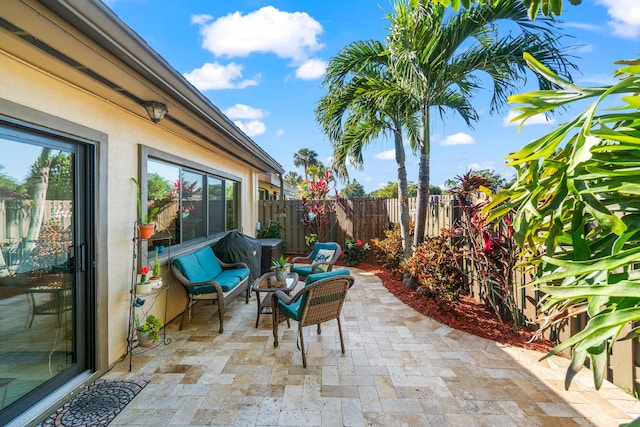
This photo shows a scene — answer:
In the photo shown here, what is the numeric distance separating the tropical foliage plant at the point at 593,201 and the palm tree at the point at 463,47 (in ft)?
10.4

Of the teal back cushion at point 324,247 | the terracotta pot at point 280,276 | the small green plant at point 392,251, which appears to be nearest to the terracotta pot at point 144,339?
the terracotta pot at point 280,276

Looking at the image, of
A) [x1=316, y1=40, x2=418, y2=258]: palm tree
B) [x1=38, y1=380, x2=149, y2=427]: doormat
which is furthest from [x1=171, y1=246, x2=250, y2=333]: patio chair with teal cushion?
[x1=316, y1=40, x2=418, y2=258]: palm tree

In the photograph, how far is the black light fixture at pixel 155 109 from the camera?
2.88 metres

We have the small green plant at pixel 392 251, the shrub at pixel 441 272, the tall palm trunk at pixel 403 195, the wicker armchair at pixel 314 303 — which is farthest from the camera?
the small green plant at pixel 392 251

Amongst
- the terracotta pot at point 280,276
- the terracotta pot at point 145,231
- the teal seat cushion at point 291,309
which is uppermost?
the terracotta pot at point 145,231

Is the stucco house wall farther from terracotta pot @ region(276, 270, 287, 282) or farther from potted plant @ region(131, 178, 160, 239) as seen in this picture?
terracotta pot @ region(276, 270, 287, 282)

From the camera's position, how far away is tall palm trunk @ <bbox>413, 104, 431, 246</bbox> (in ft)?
16.0

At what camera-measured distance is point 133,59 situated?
2.00 metres

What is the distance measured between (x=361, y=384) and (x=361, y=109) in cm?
449

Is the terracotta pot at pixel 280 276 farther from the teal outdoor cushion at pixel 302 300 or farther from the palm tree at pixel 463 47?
the palm tree at pixel 463 47

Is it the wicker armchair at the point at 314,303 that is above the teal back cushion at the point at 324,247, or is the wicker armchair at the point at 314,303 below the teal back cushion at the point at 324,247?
below

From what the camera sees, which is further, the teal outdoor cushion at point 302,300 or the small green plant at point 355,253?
the small green plant at point 355,253

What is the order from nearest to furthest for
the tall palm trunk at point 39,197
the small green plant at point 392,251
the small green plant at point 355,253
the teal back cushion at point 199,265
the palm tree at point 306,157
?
the tall palm trunk at point 39,197
the teal back cushion at point 199,265
the small green plant at point 392,251
the small green plant at point 355,253
the palm tree at point 306,157

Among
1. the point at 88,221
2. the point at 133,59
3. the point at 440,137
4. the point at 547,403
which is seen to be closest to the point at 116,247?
the point at 88,221
